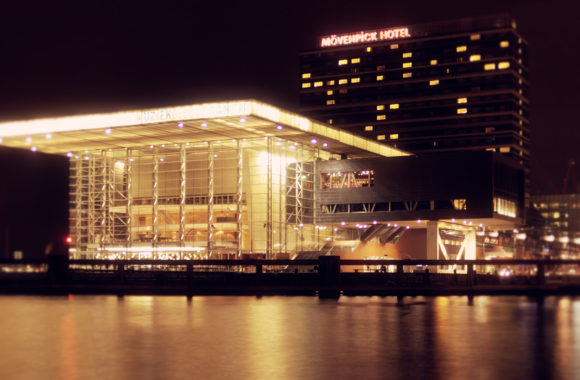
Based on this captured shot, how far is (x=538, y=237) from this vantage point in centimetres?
17788

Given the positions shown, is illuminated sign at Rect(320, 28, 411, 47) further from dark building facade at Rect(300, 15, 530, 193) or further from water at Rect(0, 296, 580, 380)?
water at Rect(0, 296, 580, 380)

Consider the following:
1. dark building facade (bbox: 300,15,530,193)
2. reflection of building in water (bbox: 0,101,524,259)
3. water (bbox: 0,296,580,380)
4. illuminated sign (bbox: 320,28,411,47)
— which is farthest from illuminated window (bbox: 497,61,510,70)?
water (bbox: 0,296,580,380)

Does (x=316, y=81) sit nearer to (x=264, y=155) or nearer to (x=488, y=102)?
(x=488, y=102)

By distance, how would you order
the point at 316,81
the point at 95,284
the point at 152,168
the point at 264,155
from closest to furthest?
the point at 95,284 < the point at 264,155 < the point at 152,168 < the point at 316,81

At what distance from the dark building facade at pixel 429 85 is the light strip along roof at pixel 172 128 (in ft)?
274

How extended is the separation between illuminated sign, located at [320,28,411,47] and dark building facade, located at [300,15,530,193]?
0.21 m

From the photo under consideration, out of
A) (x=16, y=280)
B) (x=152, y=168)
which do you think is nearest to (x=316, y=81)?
(x=152, y=168)

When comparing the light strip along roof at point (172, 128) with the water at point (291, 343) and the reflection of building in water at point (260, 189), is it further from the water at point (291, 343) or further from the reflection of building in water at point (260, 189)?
the water at point (291, 343)

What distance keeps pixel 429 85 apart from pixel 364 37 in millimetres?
18290

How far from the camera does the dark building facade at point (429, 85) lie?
6156 inches

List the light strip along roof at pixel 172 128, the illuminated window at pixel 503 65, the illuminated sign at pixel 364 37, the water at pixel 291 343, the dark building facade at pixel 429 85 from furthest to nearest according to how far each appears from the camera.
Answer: the illuminated sign at pixel 364 37
the dark building facade at pixel 429 85
the illuminated window at pixel 503 65
the light strip along roof at pixel 172 128
the water at pixel 291 343

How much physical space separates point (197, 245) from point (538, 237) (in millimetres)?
119215

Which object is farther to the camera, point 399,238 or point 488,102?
point 488,102

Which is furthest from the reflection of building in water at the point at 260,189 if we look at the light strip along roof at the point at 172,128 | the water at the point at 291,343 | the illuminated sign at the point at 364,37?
the illuminated sign at the point at 364,37
